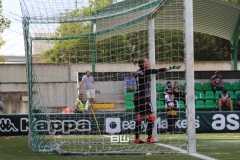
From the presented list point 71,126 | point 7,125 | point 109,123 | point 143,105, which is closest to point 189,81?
point 143,105

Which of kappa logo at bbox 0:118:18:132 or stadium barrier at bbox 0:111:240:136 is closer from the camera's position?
stadium barrier at bbox 0:111:240:136

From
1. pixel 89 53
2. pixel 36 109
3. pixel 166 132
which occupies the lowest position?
pixel 166 132

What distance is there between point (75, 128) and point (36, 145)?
6.13 m

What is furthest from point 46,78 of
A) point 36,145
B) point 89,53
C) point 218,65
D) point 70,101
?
point 218,65

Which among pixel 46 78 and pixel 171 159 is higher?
pixel 46 78

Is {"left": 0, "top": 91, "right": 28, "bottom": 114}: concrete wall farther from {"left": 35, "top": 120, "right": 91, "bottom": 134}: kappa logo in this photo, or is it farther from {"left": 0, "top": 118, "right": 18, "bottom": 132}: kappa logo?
{"left": 35, "top": 120, "right": 91, "bottom": 134}: kappa logo

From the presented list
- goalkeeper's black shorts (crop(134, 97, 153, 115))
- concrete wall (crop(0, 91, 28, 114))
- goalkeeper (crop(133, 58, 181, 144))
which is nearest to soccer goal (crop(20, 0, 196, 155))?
goalkeeper (crop(133, 58, 181, 144))

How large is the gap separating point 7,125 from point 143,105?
23.4 ft

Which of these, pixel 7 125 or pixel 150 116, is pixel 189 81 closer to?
pixel 150 116

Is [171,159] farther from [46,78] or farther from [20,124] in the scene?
[20,124]

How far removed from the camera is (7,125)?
1789cm

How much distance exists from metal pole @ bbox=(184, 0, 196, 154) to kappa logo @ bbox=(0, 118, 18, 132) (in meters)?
9.44

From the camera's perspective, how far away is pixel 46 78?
15250mm

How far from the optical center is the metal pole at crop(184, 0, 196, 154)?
Answer: 31.8ft
